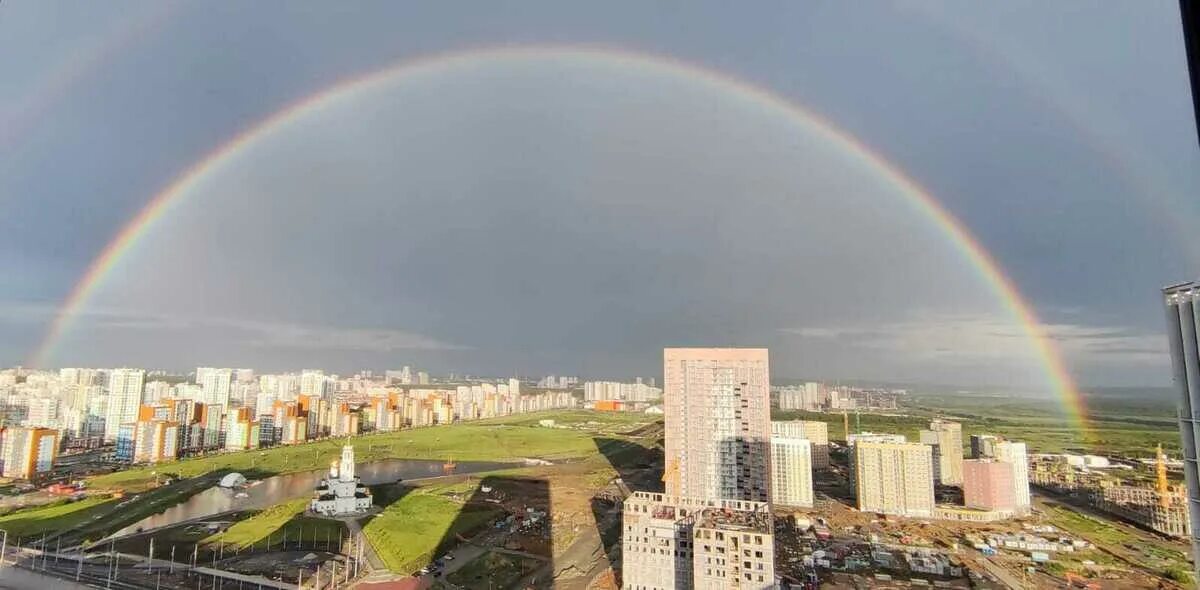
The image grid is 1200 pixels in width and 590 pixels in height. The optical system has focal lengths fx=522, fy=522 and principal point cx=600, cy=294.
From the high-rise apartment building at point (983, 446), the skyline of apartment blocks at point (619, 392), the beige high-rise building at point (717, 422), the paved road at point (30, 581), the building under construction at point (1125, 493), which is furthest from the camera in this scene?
the skyline of apartment blocks at point (619, 392)

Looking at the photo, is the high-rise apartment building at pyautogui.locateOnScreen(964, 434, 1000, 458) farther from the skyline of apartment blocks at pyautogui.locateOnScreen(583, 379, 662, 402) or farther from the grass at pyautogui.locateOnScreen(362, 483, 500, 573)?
the skyline of apartment blocks at pyautogui.locateOnScreen(583, 379, 662, 402)

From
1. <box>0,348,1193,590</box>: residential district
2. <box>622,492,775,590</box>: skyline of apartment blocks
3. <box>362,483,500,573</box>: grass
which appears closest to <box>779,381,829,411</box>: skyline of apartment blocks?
<box>0,348,1193,590</box>: residential district

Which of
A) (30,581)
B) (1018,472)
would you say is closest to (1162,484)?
(1018,472)

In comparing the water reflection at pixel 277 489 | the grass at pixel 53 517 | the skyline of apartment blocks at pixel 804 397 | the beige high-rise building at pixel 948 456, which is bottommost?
the water reflection at pixel 277 489

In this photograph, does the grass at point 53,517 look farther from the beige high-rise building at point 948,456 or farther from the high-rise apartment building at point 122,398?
the beige high-rise building at point 948,456

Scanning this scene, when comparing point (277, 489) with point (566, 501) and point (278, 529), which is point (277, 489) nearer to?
point (278, 529)

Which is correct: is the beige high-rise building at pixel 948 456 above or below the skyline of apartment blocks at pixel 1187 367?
below

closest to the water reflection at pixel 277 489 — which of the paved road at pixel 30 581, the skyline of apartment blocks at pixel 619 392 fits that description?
the paved road at pixel 30 581
